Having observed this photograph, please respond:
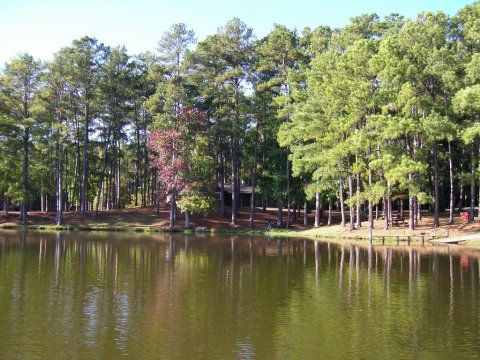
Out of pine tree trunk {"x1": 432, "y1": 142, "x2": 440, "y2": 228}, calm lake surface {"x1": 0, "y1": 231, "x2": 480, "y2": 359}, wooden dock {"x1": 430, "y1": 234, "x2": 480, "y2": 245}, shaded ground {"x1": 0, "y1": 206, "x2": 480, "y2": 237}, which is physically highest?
pine tree trunk {"x1": 432, "y1": 142, "x2": 440, "y2": 228}

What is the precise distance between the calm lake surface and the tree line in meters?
18.2

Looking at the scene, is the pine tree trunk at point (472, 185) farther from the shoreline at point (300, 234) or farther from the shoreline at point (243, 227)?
the shoreline at point (300, 234)

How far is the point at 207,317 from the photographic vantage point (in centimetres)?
1433

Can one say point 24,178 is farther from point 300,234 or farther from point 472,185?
point 472,185

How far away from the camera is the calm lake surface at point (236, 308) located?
1153 cm

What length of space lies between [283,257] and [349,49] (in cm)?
2289

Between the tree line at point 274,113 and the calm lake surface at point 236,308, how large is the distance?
18216 mm

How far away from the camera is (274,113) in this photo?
5772 cm

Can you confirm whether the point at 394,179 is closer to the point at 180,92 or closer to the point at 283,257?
the point at 283,257

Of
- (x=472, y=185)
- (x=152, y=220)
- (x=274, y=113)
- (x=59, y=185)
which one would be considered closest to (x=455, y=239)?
(x=472, y=185)

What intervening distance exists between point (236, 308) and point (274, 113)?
143ft

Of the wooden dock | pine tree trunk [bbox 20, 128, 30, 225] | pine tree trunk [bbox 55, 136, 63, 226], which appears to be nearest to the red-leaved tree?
pine tree trunk [bbox 55, 136, 63, 226]

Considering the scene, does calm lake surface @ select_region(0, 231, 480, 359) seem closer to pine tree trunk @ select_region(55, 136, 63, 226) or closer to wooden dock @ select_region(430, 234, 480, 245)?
wooden dock @ select_region(430, 234, 480, 245)

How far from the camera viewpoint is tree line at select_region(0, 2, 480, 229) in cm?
4291
